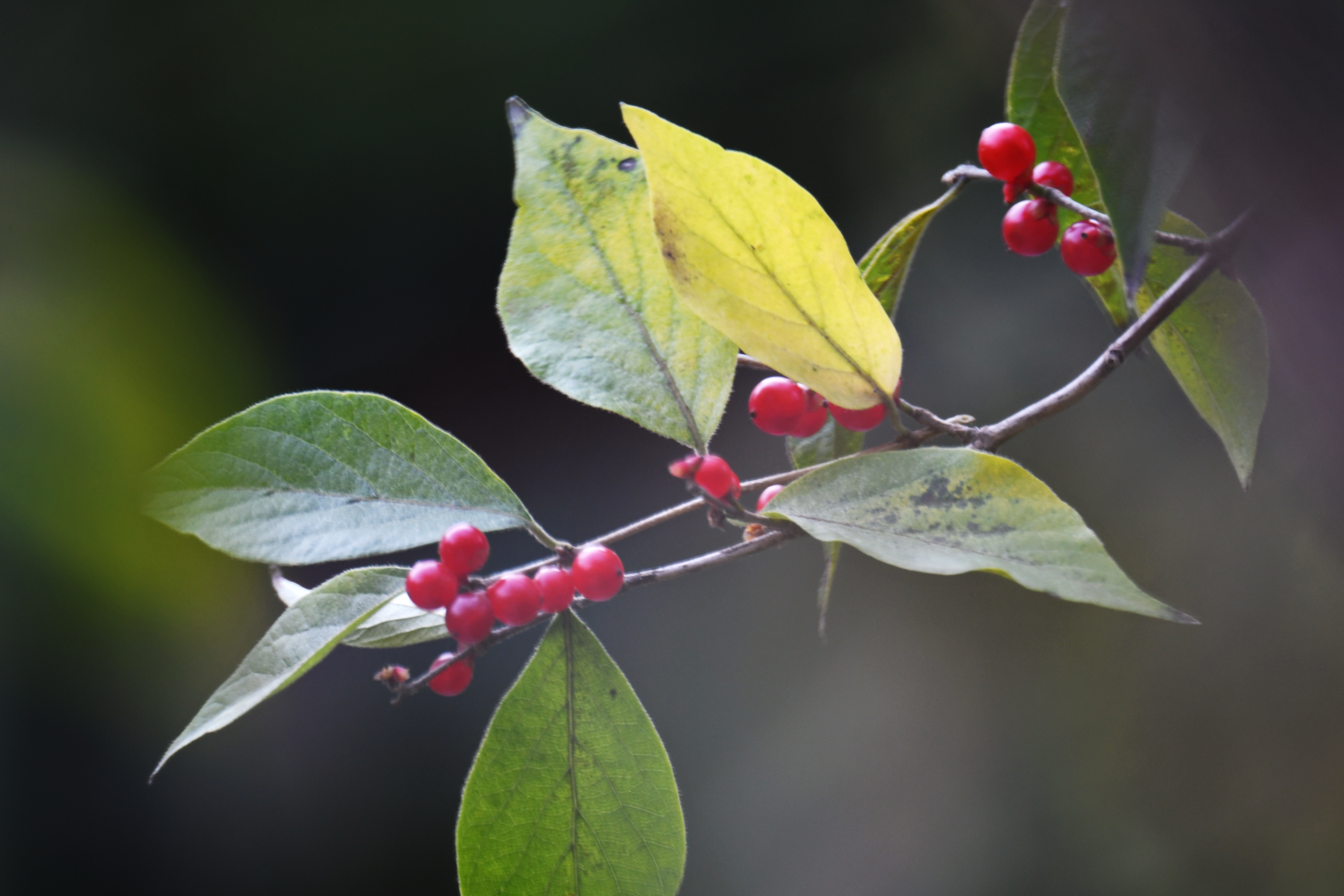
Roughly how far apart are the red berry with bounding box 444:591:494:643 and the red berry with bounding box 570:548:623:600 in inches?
1.2

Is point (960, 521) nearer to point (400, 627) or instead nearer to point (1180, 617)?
point (1180, 617)

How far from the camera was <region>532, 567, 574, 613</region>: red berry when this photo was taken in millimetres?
291

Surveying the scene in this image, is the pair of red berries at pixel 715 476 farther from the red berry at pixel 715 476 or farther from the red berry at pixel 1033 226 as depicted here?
the red berry at pixel 1033 226

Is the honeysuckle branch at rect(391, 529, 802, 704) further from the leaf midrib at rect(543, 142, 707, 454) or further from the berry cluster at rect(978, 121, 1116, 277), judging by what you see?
the berry cluster at rect(978, 121, 1116, 277)

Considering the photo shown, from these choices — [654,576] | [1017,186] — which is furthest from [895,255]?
[654,576]

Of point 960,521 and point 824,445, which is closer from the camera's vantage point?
point 960,521

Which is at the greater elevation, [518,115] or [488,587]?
[518,115]

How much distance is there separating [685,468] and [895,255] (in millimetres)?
136

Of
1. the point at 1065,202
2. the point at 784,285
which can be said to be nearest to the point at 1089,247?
the point at 1065,202

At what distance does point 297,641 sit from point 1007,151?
28 centimetres

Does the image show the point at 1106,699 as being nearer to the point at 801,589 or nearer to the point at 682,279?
the point at 801,589

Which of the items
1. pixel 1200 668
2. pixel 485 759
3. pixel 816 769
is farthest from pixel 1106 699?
pixel 485 759

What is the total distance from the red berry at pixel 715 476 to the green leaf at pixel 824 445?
0.11 m

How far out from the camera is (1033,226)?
33 centimetres
